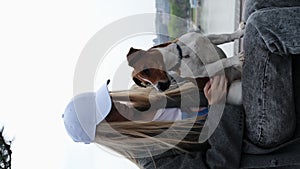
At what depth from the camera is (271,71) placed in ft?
3.17

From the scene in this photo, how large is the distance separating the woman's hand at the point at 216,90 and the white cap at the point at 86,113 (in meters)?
0.30

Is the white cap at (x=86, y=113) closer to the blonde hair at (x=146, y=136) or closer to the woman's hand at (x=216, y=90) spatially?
the blonde hair at (x=146, y=136)

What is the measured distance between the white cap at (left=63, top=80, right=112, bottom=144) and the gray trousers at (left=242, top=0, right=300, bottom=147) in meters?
0.42

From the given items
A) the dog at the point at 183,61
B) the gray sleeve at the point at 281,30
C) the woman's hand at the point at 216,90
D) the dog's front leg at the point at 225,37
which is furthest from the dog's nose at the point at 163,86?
the gray sleeve at the point at 281,30

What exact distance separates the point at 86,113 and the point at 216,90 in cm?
40

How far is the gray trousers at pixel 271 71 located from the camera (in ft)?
3.06

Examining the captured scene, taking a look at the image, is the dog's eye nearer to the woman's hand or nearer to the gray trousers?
the woman's hand

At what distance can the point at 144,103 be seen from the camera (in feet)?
3.96

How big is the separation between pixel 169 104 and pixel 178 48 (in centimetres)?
41

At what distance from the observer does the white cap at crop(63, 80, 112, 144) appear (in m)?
1.13

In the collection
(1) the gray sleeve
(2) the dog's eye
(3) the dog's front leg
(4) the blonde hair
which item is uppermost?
(1) the gray sleeve

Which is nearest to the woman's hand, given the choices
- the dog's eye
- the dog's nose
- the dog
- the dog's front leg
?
the dog

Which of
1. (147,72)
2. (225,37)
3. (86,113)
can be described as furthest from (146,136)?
(225,37)

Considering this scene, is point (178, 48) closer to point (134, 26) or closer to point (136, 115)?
point (134, 26)
